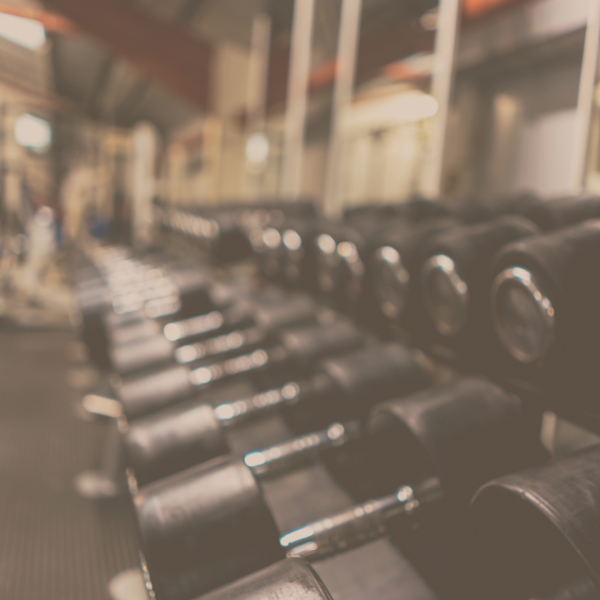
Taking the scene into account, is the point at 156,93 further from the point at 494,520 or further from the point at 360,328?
the point at 494,520

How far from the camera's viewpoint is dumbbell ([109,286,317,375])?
1521 mm

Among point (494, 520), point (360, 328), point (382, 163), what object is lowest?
point (494, 520)

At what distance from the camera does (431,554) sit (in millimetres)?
865

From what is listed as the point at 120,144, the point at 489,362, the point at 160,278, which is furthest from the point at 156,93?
the point at 489,362

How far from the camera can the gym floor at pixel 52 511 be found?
1.34 metres

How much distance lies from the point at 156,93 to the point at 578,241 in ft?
27.8

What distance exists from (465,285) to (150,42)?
14.1 feet

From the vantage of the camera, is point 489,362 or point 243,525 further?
point 489,362

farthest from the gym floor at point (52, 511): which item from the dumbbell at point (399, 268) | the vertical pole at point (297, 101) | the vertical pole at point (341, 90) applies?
the vertical pole at point (297, 101)

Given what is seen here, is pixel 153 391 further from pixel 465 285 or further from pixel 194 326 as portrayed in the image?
pixel 194 326

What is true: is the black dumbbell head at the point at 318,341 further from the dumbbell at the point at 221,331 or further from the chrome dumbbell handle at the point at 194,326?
the chrome dumbbell handle at the point at 194,326

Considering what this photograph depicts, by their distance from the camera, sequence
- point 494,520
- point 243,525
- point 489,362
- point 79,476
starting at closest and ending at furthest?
point 494,520 < point 243,525 < point 489,362 < point 79,476

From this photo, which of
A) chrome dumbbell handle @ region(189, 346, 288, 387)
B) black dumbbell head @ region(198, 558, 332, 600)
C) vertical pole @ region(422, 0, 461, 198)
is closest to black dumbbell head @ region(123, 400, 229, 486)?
black dumbbell head @ region(198, 558, 332, 600)

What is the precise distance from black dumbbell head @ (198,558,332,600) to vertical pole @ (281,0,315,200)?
→ 269 cm
